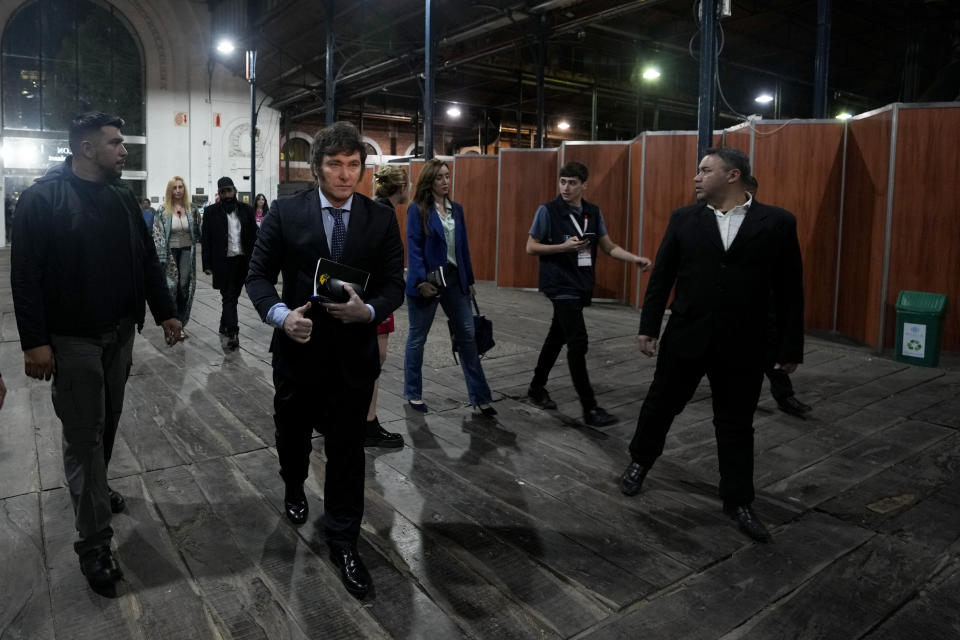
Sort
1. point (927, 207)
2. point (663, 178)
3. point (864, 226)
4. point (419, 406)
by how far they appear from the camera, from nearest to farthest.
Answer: point (419, 406) < point (927, 207) < point (864, 226) < point (663, 178)

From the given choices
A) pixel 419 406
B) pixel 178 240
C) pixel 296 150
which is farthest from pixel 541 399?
pixel 296 150

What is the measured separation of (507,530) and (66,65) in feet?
84.0

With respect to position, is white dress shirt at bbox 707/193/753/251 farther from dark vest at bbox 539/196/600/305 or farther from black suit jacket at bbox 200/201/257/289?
black suit jacket at bbox 200/201/257/289

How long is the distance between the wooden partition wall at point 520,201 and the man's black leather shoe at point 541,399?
6448 millimetres

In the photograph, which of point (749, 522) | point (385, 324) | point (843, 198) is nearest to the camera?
point (749, 522)

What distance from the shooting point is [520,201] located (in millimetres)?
11273

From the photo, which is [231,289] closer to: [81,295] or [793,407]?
[81,295]

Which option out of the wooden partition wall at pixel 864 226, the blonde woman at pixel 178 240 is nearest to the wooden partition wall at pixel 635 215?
the wooden partition wall at pixel 864 226

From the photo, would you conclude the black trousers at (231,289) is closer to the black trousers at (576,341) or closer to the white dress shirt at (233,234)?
the white dress shirt at (233,234)

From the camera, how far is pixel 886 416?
4.55 m

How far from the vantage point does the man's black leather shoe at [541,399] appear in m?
4.67

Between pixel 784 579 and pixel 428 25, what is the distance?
413 inches

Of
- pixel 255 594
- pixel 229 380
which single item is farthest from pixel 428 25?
pixel 255 594

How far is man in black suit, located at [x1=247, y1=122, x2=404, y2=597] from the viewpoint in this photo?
7.89 ft
